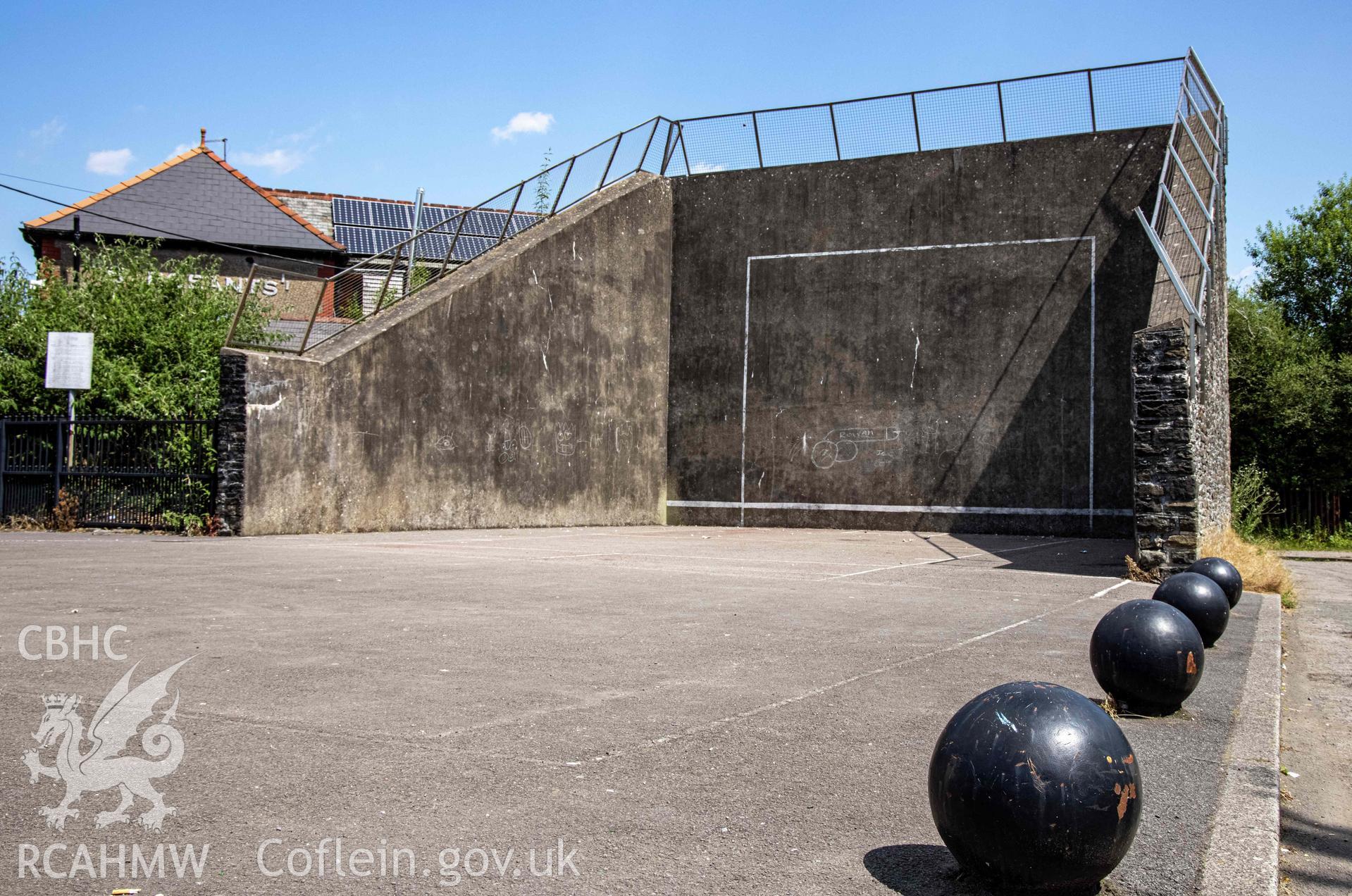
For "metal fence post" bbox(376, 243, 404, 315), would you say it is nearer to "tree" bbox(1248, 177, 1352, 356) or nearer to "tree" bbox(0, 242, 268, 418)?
"tree" bbox(0, 242, 268, 418)

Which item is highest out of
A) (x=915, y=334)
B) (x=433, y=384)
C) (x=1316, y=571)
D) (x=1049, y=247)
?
(x=1049, y=247)

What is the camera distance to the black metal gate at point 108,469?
18.5 metres

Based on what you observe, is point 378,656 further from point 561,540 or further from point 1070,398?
point 1070,398

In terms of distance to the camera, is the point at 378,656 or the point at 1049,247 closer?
the point at 378,656

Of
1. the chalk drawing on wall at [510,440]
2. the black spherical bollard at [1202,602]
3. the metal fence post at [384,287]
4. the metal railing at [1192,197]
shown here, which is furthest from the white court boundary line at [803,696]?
the metal fence post at [384,287]

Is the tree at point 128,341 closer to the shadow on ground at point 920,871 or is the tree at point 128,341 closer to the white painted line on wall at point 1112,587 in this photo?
the white painted line on wall at point 1112,587

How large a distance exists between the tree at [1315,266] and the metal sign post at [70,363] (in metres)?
40.1

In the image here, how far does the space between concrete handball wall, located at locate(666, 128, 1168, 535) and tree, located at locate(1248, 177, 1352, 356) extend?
23.6 meters

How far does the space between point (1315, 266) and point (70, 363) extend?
43930mm

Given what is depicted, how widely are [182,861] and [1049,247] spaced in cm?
2268

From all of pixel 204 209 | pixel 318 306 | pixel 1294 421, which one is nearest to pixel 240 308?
pixel 318 306

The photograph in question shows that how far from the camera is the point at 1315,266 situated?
143ft

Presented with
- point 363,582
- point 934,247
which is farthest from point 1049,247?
point 363,582

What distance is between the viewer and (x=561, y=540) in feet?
60.3
